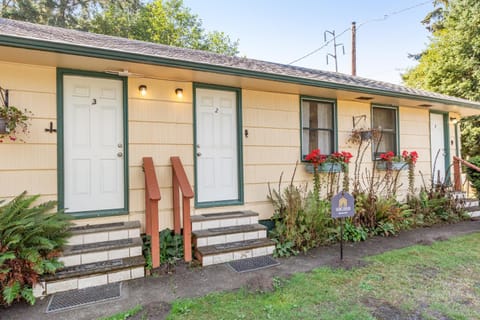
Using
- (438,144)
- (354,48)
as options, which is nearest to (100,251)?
(438,144)

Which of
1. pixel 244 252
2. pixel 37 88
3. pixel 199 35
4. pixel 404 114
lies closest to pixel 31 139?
pixel 37 88

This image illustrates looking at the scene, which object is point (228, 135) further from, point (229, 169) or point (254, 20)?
point (254, 20)

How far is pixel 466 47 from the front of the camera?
31.8 feet

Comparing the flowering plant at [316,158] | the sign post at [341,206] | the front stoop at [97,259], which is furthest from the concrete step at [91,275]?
the flowering plant at [316,158]

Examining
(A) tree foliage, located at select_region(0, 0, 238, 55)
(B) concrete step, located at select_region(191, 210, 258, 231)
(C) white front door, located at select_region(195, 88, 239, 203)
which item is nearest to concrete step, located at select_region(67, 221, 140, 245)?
(B) concrete step, located at select_region(191, 210, 258, 231)

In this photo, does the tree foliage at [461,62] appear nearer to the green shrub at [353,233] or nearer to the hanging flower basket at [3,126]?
the green shrub at [353,233]

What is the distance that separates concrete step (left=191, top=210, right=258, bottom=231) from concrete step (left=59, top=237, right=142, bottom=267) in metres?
0.78

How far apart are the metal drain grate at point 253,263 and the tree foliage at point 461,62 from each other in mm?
10323

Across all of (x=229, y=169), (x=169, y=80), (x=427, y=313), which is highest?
(x=169, y=80)

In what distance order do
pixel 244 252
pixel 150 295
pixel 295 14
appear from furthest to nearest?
pixel 295 14
pixel 244 252
pixel 150 295

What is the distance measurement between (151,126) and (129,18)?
1419 centimetres

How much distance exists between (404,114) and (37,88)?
6495 mm

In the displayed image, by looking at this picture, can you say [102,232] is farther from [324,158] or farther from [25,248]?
[324,158]

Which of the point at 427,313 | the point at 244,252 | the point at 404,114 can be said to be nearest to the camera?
the point at 427,313
